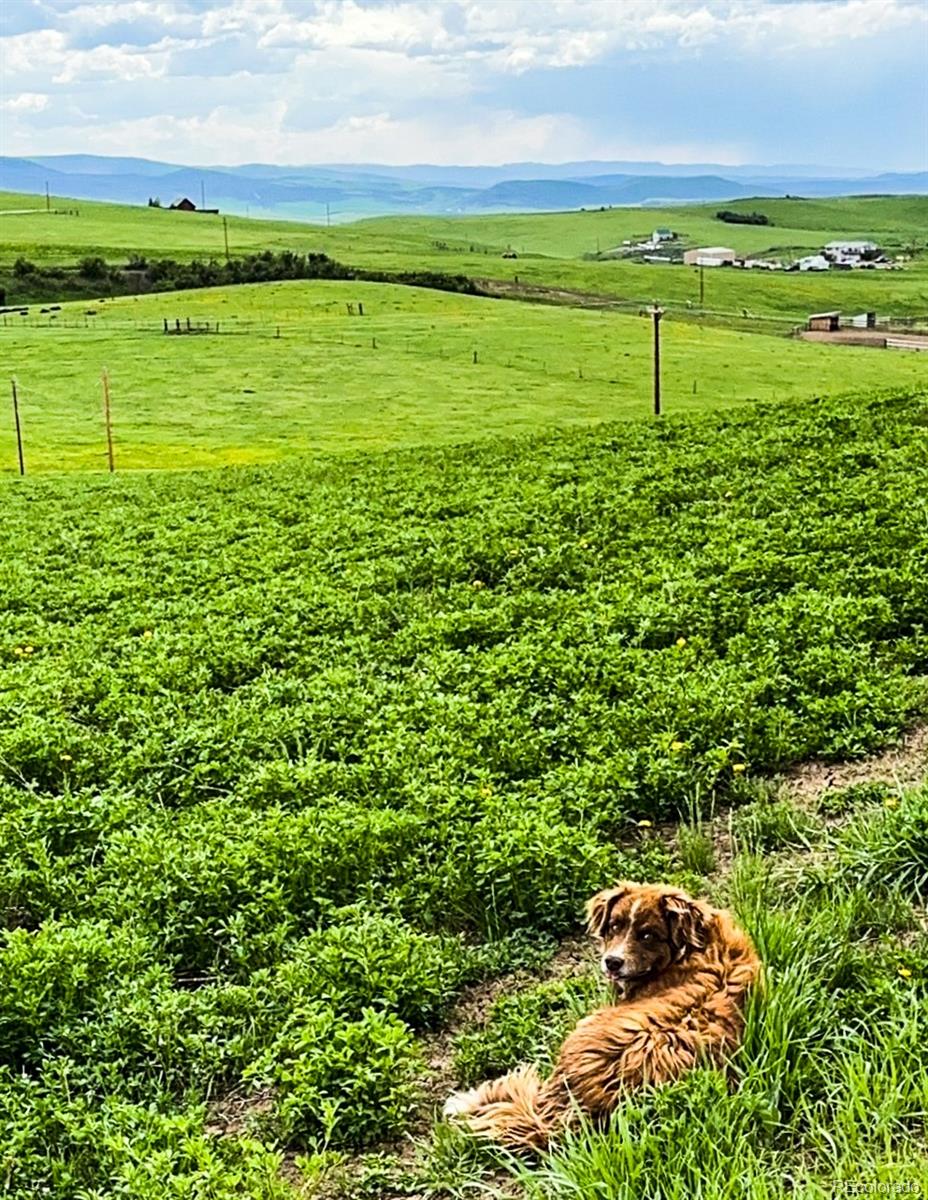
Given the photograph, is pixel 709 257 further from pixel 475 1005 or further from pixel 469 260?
pixel 475 1005

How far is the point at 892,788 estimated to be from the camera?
6.75m

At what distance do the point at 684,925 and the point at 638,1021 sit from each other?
19.1 inches

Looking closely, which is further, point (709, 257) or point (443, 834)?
point (709, 257)

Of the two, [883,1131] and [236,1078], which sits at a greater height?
[883,1131]

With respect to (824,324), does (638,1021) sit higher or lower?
lower

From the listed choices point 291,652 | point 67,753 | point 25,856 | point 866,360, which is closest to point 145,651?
point 291,652

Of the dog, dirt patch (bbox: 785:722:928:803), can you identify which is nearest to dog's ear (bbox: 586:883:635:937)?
the dog

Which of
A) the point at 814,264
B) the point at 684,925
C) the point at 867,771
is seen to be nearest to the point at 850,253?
the point at 814,264

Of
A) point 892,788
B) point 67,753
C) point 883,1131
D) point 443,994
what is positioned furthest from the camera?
point 67,753

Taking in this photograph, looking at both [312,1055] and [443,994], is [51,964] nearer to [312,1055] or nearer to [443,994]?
[312,1055]

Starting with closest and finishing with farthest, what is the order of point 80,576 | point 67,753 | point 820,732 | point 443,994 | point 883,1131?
point 883,1131 < point 443,994 < point 820,732 < point 67,753 < point 80,576

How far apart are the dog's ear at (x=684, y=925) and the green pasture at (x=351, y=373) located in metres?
39.8

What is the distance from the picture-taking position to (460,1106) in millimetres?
4477

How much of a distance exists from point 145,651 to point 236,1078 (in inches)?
229
